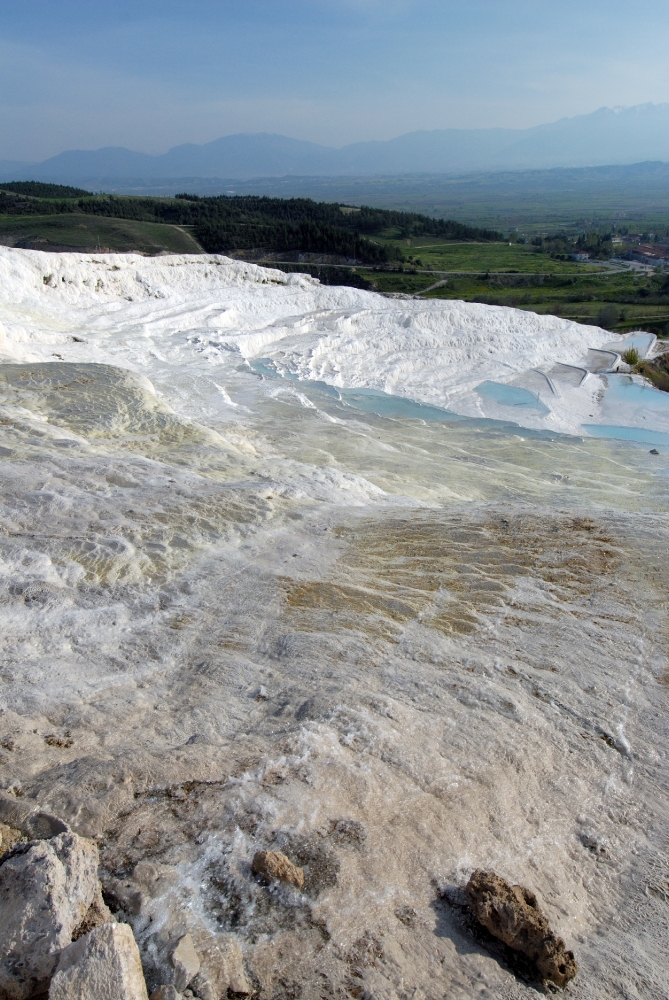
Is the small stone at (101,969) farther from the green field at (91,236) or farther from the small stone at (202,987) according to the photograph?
the green field at (91,236)

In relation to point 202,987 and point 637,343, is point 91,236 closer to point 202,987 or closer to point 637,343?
point 637,343

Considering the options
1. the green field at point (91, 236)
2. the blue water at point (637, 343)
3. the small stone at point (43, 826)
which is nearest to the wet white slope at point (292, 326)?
the blue water at point (637, 343)

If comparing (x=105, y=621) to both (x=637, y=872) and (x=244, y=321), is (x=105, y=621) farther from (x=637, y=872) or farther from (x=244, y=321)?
(x=244, y=321)

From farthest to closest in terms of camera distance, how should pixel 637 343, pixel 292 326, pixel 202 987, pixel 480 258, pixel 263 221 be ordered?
pixel 480 258, pixel 263 221, pixel 637 343, pixel 292 326, pixel 202 987

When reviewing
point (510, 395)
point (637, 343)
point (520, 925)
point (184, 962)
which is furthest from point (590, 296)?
point (184, 962)

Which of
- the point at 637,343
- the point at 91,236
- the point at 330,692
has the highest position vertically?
the point at 91,236

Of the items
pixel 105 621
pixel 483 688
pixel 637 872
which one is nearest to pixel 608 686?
pixel 483 688
